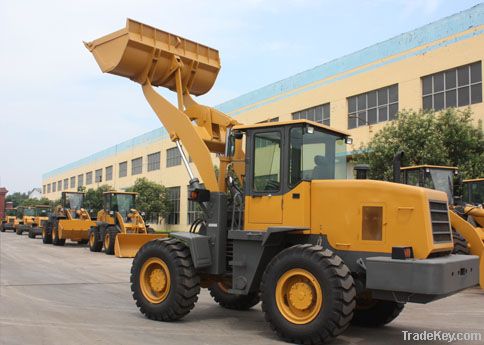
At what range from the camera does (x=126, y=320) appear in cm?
807

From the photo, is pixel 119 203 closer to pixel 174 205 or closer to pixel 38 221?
pixel 38 221

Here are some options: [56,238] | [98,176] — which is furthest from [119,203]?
[98,176]

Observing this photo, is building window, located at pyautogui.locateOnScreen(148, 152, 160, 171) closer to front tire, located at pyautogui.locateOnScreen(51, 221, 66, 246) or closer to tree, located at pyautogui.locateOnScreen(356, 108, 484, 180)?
front tire, located at pyautogui.locateOnScreen(51, 221, 66, 246)

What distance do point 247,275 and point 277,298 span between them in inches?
30.7

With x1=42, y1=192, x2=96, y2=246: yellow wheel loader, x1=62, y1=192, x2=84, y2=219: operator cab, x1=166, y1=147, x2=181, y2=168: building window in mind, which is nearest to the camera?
x1=42, y1=192, x2=96, y2=246: yellow wheel loader

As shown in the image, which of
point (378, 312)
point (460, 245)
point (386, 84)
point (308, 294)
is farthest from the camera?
point (386, 84)

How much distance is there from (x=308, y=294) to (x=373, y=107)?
67.9ft

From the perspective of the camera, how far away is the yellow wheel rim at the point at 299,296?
6586mm

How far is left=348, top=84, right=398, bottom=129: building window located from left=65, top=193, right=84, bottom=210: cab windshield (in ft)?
49.5

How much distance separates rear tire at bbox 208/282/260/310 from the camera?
9.25 metres

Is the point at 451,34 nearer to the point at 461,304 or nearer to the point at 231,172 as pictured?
the point at 461,304

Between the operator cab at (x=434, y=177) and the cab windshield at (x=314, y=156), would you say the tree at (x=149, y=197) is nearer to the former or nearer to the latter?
the operator cab at (x=434, y=177)

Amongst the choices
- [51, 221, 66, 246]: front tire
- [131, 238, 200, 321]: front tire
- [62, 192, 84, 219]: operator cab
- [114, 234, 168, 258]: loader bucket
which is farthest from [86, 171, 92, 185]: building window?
[131, 238, 200, 321]: front tire

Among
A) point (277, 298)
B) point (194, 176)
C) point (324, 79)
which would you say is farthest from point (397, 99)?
point (277, 298)
